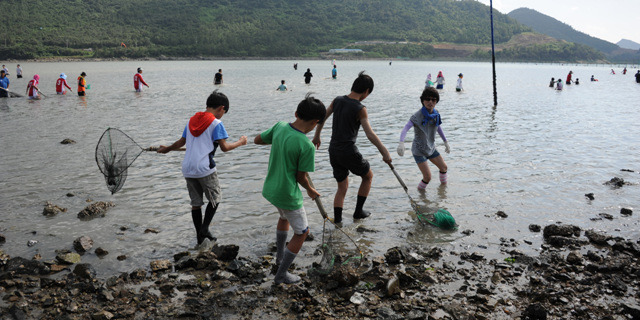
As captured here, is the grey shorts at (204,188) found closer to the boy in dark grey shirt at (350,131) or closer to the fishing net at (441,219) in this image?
the boy in dark grey shirt at (350,131)

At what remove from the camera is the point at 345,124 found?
6.43m

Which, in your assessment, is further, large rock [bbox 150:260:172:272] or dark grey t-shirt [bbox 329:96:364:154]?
dark grey t-shirt [bbox 329:96:364:154]

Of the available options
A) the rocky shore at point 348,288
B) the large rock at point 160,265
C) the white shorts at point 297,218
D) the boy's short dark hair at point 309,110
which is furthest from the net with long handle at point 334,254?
the large rock at point 160,265

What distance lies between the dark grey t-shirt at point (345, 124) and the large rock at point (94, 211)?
4220 mm

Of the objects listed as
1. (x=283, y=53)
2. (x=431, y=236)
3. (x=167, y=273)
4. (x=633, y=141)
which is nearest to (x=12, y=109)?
(x=167, y=273)

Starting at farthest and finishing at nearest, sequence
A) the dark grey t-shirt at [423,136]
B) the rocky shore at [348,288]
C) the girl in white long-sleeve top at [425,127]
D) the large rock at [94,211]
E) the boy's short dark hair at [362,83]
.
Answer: the dark grey t-shirt at [423,136], the girl in white long-sleeve top at [425,127], the large rock at [94,211], the boy's short dark hair at [362,83], the rocky shore at [348,288]

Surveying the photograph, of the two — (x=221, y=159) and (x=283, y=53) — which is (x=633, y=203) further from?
(x=283, y=53)

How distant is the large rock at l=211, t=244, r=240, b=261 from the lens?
18.9ft

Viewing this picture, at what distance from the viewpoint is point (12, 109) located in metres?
22.3

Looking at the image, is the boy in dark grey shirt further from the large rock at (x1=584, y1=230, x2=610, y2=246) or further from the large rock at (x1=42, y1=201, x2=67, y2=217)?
the large rock at (x1=42, y1=201, x2=67, y2=217)

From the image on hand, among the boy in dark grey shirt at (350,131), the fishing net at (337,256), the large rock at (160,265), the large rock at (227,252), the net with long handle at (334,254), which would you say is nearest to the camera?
the net with long handle at (334,254)

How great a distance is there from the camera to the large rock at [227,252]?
575 centimetres

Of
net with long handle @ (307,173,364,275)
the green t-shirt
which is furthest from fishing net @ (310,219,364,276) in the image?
the green t-shirt

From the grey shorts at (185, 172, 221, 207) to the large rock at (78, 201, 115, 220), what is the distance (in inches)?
101
